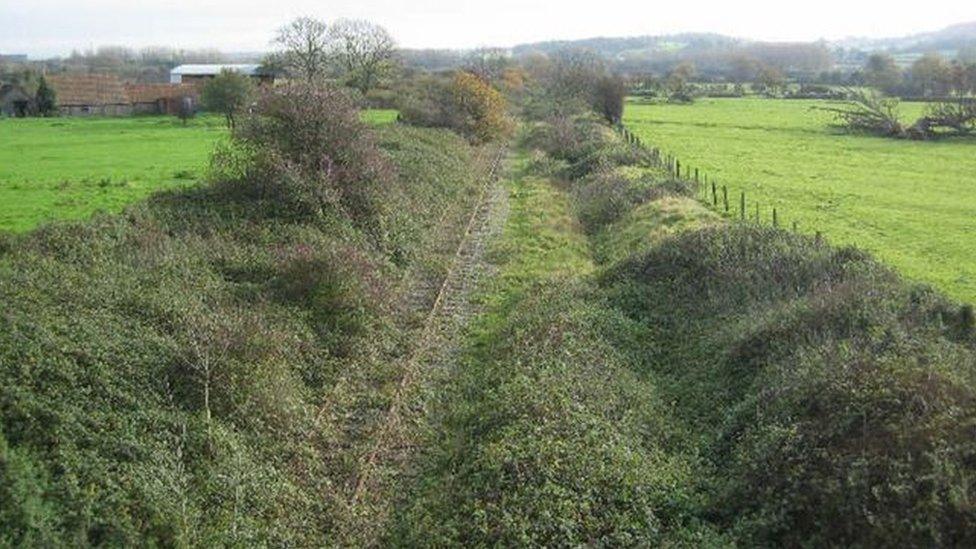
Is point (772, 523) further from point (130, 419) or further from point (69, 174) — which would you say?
point (69, 174)

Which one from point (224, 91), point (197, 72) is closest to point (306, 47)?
point (224, 91)

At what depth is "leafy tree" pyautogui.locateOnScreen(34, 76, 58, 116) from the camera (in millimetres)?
81062

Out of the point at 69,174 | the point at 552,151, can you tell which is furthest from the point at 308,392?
the point at 552,151

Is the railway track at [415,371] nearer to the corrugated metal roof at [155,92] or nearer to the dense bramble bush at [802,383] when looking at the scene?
the dense bramble bush at [802,383]

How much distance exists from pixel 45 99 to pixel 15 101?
10.9 ft

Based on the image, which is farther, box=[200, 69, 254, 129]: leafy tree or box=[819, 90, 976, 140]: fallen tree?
box=[200, 69, 254, 129]: leafy tree

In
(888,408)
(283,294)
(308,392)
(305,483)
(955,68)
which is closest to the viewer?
(888,408)

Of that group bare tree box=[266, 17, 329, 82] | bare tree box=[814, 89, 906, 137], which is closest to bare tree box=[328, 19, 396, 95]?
bare tree box=[266, 17, 329, 82]

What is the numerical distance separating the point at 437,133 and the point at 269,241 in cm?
2648

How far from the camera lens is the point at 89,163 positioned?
4281 cm

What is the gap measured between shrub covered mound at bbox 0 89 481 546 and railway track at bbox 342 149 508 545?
361mm

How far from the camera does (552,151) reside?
167 feet

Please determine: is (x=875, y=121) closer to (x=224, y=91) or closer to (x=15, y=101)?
(x=224, y=91)

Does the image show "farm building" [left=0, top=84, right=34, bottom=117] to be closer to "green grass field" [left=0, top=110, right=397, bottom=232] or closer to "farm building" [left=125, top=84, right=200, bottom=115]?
"farm building" [left=125, top=84, right=200, bottom=115]
